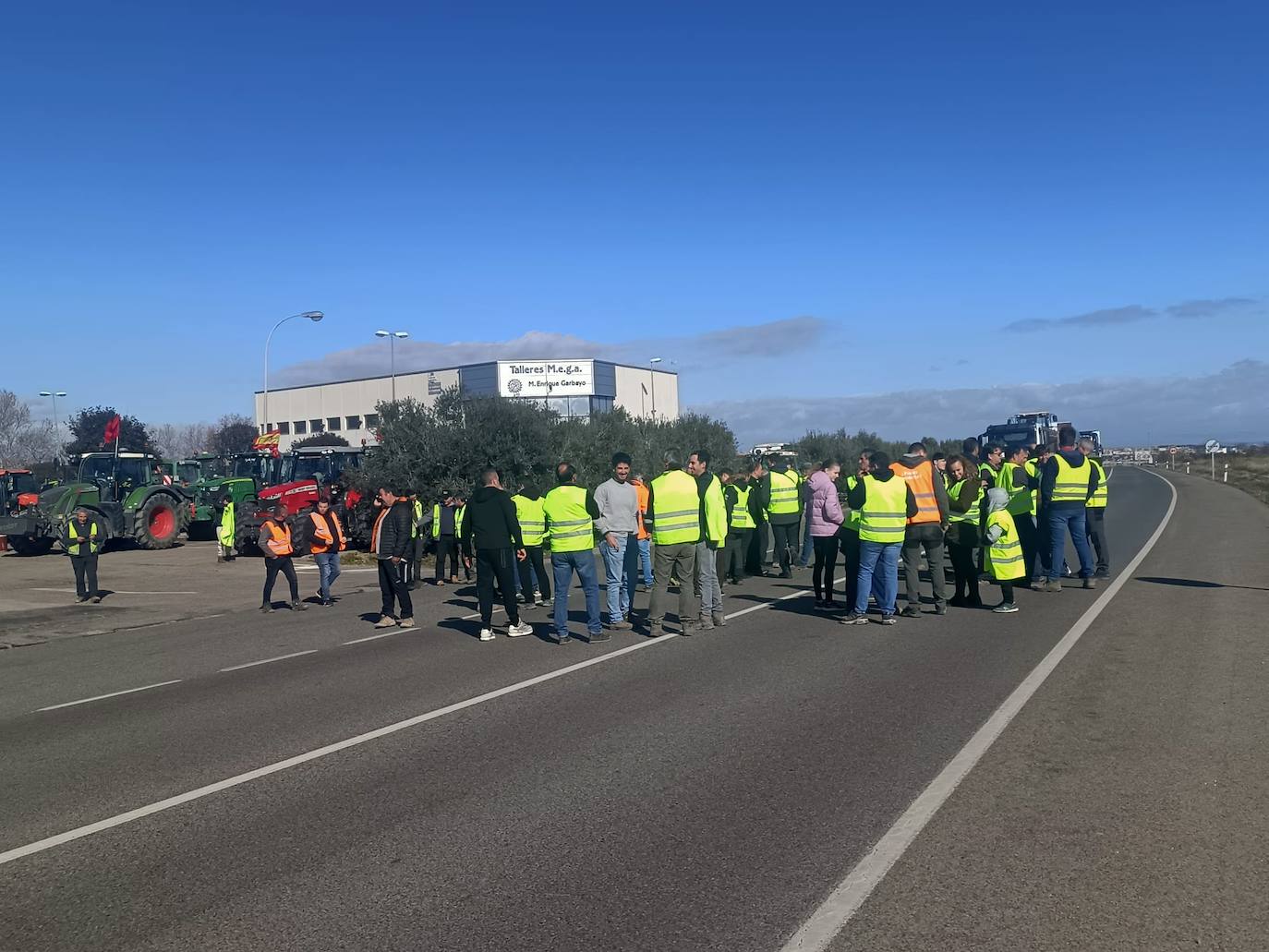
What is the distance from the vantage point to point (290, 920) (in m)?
4.32

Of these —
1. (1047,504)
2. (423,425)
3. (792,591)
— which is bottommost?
(792,591)

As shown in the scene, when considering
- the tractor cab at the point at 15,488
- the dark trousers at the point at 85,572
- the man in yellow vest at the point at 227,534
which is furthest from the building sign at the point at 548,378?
the dark trousers at the point at 85,572

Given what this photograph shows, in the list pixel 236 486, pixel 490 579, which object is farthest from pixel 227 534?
pixel 490 579

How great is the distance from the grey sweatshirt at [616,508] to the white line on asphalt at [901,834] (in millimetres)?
4467

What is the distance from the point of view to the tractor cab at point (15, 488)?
2766 cm

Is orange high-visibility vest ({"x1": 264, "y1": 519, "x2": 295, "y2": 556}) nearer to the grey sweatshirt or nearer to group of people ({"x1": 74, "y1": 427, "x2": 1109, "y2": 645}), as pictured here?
group of people ({"x1": 74, "y1": 427, "x2": 1109, "y2": 645})

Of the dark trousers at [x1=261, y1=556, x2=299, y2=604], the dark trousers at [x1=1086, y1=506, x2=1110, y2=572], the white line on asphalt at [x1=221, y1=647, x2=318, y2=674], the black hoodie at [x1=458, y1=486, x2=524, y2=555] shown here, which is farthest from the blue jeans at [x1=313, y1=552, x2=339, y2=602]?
the dark trousers at [x1=1086, y1=506, x2=1110, y2=572]

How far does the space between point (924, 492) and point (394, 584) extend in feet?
21.0

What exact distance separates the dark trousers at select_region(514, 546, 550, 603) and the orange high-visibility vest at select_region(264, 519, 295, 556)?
3326 mm

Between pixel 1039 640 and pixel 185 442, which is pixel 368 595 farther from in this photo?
pixel 185 442

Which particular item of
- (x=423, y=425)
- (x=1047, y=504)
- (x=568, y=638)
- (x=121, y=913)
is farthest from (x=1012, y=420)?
(x=121, y=913)

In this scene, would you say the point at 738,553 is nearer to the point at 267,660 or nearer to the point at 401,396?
the point at 267,660

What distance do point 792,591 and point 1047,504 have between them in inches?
141

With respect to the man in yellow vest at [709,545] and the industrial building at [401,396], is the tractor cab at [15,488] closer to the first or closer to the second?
the man in yellow vest at [709,545]
